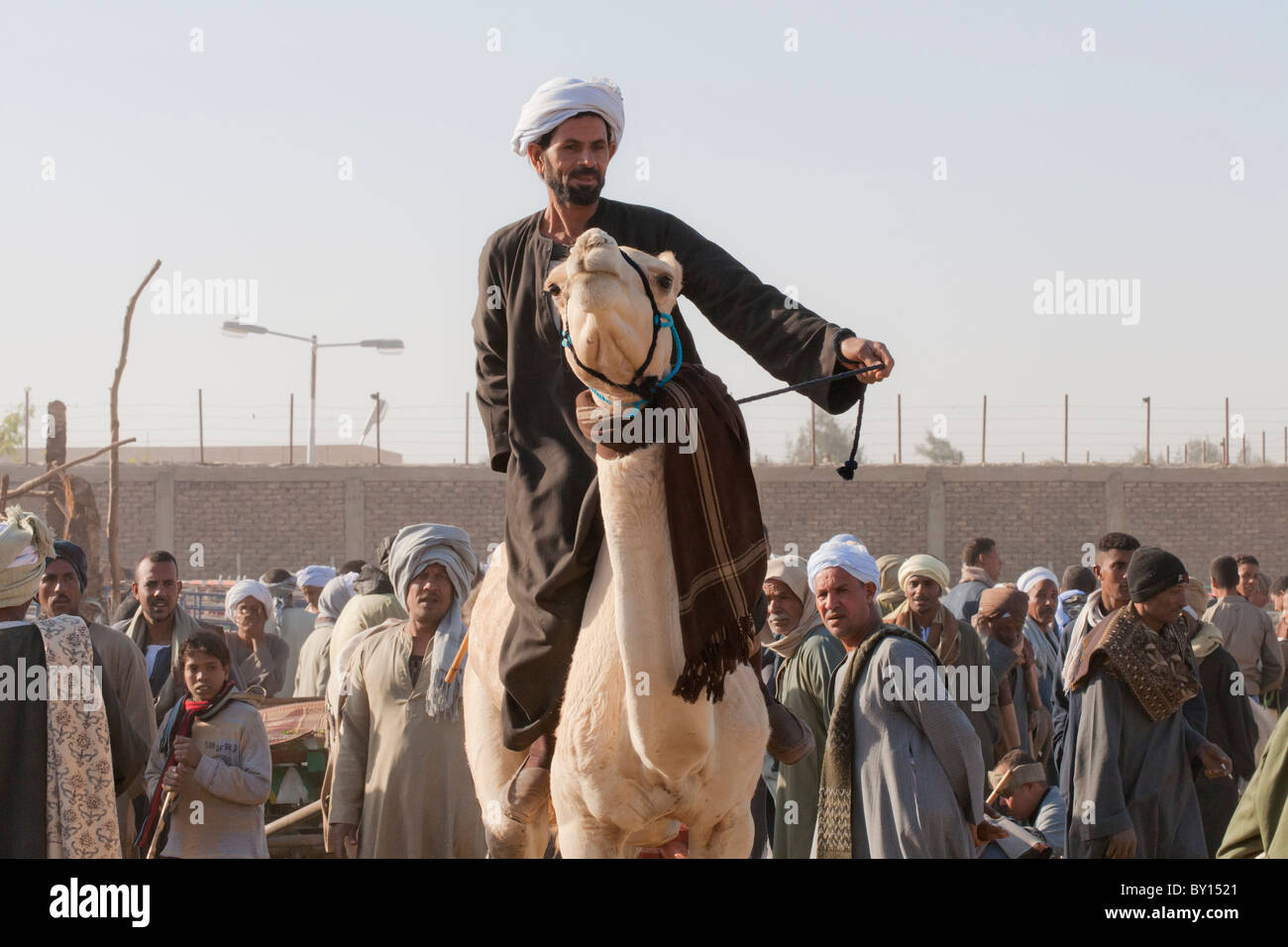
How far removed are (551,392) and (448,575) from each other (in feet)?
8.69

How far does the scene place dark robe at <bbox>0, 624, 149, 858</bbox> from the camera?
5152mm

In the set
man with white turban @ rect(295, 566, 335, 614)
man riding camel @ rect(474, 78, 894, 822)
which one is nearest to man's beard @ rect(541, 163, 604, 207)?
man riding camel @ rect(474, 78, 894, 822)

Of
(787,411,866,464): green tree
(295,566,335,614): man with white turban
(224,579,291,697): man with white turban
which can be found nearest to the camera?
(224,579,291,697): man with white turban

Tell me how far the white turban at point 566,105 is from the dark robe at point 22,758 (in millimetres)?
2466

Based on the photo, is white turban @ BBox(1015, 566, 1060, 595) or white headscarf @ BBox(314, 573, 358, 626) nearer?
white turban @ BBox(1015, 566, 1060, 595)

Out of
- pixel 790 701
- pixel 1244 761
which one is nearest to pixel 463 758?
pixel 790 701

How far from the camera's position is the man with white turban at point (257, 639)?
35.0 feet

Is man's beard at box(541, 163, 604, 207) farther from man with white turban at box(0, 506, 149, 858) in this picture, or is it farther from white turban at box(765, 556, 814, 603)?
white turban at box(765, 556, 814, 603)

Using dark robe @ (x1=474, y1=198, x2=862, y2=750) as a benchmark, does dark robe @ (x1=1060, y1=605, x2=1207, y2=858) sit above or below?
below

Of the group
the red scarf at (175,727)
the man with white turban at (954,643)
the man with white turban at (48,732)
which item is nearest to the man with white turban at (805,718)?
the man with white turban at (954,643)

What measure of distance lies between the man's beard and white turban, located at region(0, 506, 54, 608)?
2.24 metres

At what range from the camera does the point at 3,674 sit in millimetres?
5121

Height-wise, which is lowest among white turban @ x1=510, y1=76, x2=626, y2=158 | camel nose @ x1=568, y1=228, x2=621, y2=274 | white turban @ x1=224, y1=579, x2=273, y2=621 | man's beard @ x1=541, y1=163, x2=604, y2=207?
white turban @ x1=224, y1=579, x2=273, y2=621
